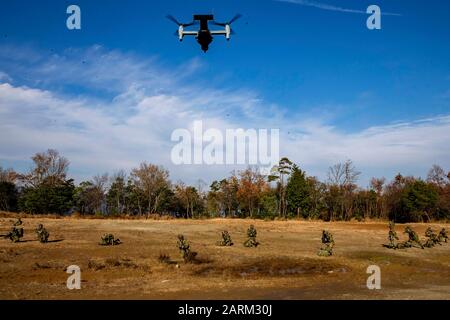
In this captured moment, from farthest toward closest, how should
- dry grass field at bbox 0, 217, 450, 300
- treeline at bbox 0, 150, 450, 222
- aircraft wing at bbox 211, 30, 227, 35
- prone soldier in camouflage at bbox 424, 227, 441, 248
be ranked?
treeline at bbox 0, 150, 450, 222 < prone soldier in camouflage at bbox 424, 227, 441, 248 < aircraft wing at bbox 211, 30, 227, 35 < dry grass field at bbox 0, 217, 450, 300

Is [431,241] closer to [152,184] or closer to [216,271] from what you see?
[216,271]

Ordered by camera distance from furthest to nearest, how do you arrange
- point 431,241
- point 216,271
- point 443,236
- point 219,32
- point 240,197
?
point 240,197, point 443,236, point 431,241, point 219,32, point 216,271

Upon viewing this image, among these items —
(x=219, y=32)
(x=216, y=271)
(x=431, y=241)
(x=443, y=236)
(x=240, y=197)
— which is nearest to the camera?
(x=216, y=271)

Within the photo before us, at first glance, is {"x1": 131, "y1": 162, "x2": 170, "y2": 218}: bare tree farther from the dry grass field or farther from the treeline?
the dry grass field

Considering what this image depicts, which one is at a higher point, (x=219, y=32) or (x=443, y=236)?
(x=219, y=32)

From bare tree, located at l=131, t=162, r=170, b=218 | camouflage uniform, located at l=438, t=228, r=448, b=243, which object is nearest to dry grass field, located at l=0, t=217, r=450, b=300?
camouflage uniform, located at l=438, t=228, r=448, b=243

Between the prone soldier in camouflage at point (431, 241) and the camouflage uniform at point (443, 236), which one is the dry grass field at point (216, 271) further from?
the camouflage uniform at point (443, 236)

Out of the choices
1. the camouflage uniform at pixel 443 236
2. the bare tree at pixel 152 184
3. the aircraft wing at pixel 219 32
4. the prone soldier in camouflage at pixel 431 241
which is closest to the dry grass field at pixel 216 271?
the prone soldier in camouflage at pixel 431 241

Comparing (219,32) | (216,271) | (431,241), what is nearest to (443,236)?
(431,241)
